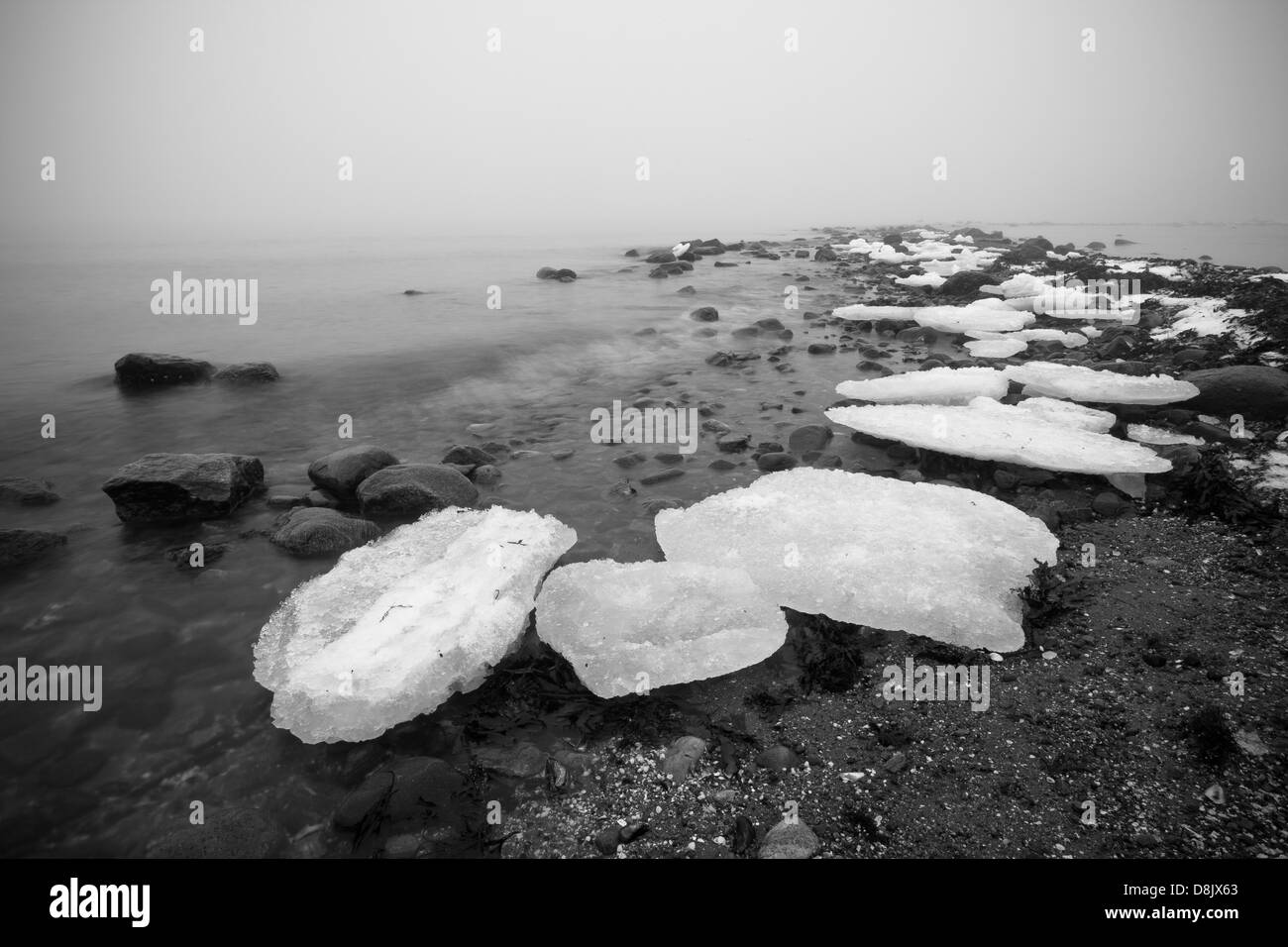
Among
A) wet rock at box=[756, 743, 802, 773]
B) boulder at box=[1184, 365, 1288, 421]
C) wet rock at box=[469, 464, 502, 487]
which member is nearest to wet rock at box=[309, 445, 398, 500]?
wet rock at box=[469, 464, 502, 487]

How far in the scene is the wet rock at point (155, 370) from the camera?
970 centimetres

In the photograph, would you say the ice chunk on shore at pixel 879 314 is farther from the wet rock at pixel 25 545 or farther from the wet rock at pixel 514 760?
the wet rock at pixel 25 545

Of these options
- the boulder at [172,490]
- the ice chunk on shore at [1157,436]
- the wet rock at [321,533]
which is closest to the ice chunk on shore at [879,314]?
the ice chunk on shore at [1157,436]

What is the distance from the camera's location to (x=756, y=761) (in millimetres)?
2941

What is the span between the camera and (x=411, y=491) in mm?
5578

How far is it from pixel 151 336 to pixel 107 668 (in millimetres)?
14001

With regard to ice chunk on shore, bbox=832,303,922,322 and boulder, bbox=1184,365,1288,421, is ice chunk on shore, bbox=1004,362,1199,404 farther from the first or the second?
ice chunk on shore, bbox=832,303,922,322

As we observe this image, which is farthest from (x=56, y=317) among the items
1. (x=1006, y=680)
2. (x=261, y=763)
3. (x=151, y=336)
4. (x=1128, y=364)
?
(x=1128, y=364)

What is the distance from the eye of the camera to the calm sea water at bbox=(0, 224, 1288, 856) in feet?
10.1

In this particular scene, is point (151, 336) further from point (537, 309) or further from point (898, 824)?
point (898, 824)

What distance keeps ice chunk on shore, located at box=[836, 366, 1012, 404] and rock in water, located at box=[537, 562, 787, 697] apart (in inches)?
158

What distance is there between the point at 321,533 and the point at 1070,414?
768 cm
